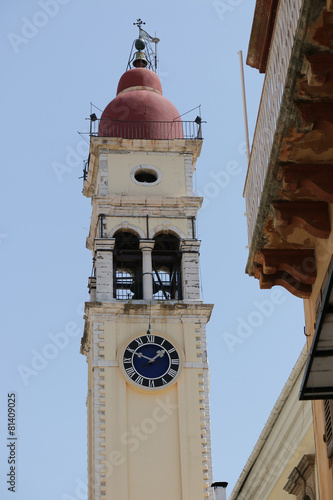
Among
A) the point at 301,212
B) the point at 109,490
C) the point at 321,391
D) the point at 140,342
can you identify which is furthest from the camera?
the point at 140,342

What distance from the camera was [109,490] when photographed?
34.2 meters

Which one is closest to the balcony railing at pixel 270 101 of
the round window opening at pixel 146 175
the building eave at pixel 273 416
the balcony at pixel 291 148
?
the balcony at pixel 291 148

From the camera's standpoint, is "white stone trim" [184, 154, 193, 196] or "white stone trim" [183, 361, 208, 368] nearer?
"white stone trim" [183, 361, 208, 368]

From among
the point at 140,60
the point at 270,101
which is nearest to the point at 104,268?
the point at 140,60

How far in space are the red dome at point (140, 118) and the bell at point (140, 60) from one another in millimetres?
2148

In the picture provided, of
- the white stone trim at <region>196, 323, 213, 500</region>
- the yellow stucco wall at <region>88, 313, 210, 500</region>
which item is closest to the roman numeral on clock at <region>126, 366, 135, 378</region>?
the yellow stucco wall at <region>88, 313, 210, 500</region>

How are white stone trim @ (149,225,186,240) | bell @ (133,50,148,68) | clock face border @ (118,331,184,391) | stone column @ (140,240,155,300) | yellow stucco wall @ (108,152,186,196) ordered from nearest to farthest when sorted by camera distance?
clock face border @ (118,331,184,391) < stone column @ (140,240,155,300) < white stone trim @ (149,225,186,240) < yellow stucco wall @ (108,152,186,196) < bell @ (133,50,148,68)

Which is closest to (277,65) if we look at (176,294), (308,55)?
(308,55)

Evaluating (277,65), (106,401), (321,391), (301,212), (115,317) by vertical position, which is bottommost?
(321,391)

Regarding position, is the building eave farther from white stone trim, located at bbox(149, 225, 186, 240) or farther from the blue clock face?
white stone trim, located at bbox(149, 225, 186, 240)

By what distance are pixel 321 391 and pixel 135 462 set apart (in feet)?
77.8

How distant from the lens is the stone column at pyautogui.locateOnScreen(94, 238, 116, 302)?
122 feet

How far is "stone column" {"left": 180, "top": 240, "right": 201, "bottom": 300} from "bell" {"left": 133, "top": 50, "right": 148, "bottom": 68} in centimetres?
797

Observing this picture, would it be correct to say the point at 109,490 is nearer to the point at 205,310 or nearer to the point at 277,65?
the point at 205,310
